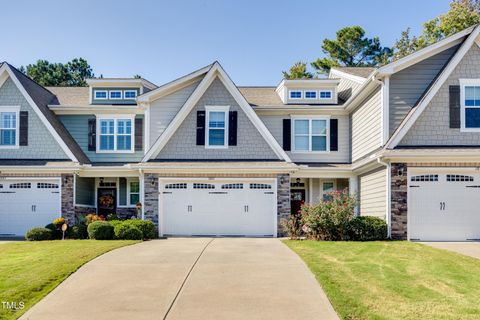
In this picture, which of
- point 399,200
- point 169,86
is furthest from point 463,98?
point 169,86

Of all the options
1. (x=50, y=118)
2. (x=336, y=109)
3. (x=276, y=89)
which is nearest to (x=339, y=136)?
(x=336, y=109)

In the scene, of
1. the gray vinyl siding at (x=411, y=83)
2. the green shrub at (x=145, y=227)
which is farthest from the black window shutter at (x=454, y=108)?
the green shrub at (x=145, y=227)

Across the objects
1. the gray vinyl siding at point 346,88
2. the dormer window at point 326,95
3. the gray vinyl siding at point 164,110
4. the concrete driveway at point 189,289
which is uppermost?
the gray vinyl siding at point 346,88

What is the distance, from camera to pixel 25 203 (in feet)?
68.2

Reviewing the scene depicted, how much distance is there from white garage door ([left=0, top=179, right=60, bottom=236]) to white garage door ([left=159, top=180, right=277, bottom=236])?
473 centimetres

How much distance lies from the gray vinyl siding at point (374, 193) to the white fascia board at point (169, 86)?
8055 millimetres

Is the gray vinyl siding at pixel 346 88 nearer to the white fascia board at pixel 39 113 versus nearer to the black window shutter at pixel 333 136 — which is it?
the black window shutter at pixel 333 136

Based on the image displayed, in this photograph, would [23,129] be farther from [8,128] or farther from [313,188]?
[313,188]

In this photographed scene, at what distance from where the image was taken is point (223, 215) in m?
20.3

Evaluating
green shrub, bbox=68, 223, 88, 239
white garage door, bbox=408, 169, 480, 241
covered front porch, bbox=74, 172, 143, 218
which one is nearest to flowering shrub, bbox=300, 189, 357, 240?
white garage door, bbox=408, 169, 480, 241

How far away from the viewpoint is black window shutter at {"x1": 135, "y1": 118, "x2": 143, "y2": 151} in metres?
22.8

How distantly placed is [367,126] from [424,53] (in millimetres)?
3463

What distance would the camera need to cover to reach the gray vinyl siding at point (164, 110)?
21.7 m

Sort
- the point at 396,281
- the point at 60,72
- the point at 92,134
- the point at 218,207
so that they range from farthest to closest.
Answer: the point at 60,72, the point at 92,134, the point at 218,207, the point at 396,281
